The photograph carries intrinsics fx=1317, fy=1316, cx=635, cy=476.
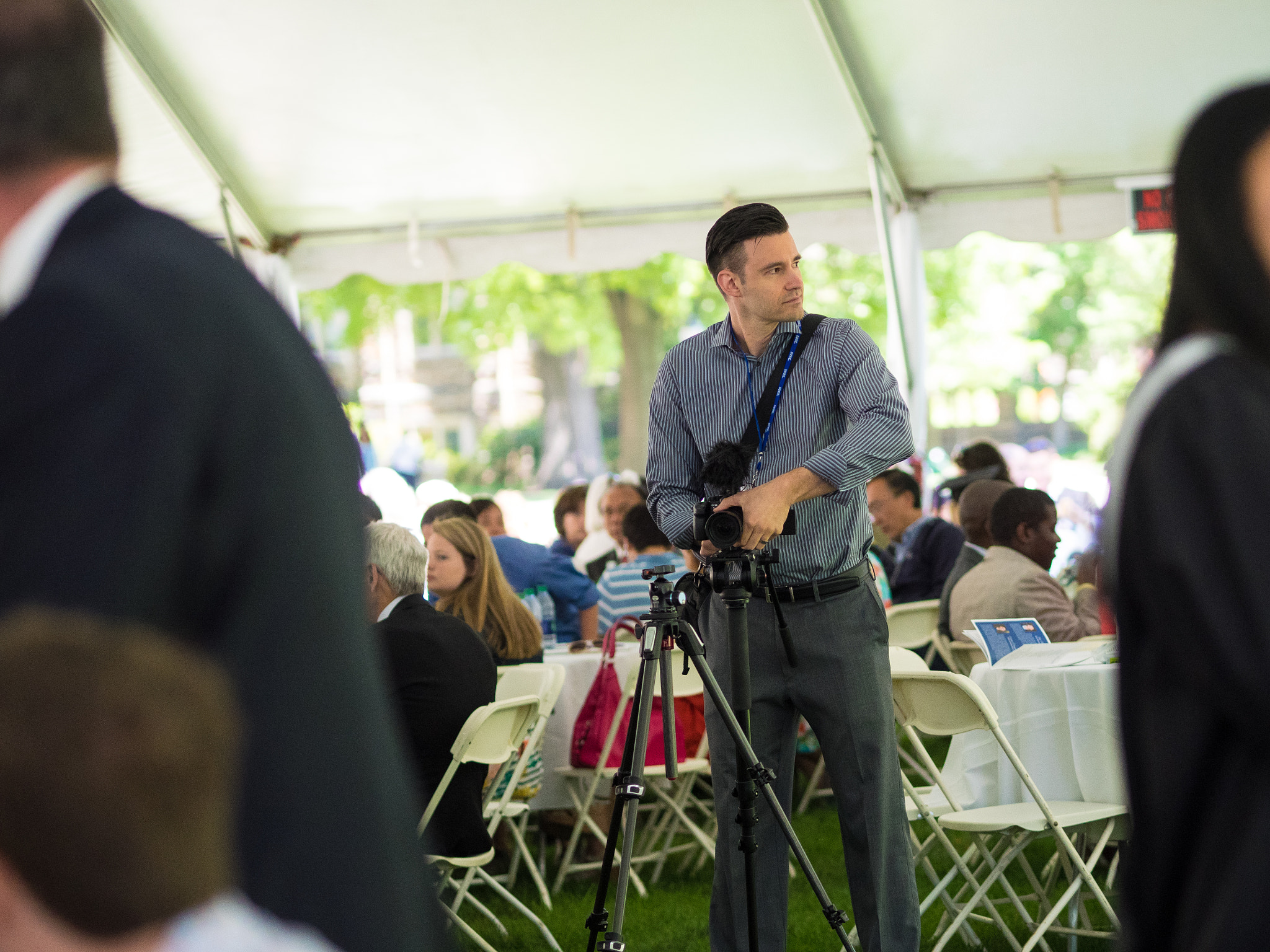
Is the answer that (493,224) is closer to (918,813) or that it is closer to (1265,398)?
(918,813)

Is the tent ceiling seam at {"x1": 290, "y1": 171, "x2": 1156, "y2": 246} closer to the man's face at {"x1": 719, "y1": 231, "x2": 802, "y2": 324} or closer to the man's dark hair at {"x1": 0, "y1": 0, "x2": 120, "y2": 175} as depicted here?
the man's face at {"x1": 719, "y1": 231, "x2": 802, "y2": 324}

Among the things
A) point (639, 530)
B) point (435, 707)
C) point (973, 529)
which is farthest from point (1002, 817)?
point (639, 530)

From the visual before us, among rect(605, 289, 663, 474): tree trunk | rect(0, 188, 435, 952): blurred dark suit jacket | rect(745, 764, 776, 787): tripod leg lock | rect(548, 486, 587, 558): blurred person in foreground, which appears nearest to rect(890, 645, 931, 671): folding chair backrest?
rect(745, 764, 776, 787): tripod leg lock

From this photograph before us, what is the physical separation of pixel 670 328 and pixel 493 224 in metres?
20.9

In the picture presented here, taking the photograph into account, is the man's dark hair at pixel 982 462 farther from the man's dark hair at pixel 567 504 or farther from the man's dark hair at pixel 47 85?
the man's dark hair at pixel 47 85

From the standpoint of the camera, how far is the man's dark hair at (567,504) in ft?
30.9

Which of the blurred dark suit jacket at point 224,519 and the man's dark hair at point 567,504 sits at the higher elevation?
the man's dark hair at point 567,504

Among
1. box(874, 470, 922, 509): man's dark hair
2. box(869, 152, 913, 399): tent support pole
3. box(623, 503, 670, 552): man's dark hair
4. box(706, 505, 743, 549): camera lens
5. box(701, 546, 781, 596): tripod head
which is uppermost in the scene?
box(869, 152, 913, 399): tent support pole

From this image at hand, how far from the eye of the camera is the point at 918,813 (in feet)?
14.8

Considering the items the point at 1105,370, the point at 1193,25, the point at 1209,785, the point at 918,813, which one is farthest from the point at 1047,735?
the point at 1105,370

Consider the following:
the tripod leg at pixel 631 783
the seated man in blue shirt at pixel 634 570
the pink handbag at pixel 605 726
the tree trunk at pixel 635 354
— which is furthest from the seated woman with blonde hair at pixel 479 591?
the tree trunk at pixel 635 354

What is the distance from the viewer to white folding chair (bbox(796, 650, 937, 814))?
4.54 metres

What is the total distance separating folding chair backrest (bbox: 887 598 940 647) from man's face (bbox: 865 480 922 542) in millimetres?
1358

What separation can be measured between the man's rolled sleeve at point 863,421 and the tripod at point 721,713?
0.87 feet
